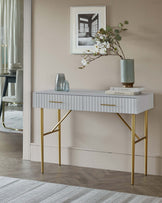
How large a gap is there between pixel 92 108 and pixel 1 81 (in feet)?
7.79

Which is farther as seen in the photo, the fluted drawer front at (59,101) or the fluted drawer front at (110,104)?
the fluted drawer front at (59,101)

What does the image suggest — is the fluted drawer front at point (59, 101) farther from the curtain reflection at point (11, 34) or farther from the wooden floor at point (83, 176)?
the curtain reflection at point (11, 34)

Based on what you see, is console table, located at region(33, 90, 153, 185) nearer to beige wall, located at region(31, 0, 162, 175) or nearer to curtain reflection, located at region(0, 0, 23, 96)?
beige wall, located at region(31, 0, 162, 175)

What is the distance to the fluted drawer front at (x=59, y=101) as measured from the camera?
3982 millimetres

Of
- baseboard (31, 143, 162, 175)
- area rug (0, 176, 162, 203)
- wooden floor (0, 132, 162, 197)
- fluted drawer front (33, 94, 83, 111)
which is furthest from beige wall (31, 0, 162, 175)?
area rug (0, 176, 162, 203)

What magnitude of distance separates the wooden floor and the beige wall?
0.50ft

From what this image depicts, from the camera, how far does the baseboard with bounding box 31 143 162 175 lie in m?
4.22

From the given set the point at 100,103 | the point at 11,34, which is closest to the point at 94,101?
the point at 100,103

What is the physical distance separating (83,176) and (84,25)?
1564 mm

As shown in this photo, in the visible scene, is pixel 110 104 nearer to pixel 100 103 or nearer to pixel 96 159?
pixel 100 103

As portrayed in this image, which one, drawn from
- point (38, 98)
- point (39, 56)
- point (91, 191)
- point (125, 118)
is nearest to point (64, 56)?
point (39, 56)

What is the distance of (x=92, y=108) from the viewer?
155 inches

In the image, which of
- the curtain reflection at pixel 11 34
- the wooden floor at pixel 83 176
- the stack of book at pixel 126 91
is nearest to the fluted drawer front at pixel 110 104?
the stack of book at pixel 126 91

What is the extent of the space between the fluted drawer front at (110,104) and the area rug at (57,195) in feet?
2.42
